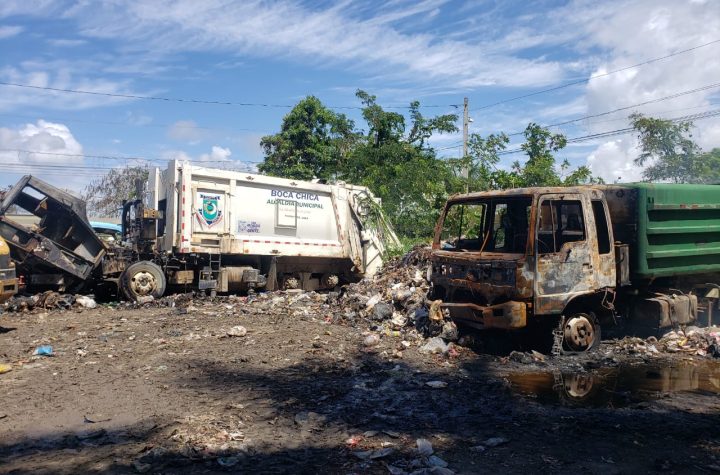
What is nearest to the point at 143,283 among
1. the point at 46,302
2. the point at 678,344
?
the point at 46,302

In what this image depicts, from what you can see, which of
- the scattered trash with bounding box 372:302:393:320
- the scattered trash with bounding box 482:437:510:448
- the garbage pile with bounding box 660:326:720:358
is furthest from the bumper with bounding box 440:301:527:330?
the garbage pile with bounding box 660:326:720:358

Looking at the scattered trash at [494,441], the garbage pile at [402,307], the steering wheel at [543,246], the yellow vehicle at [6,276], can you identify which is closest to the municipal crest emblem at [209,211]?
the garbage pile at [402,307]

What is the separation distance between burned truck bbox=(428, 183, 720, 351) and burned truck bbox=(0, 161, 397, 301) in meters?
4.87

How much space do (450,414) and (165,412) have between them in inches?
88.9

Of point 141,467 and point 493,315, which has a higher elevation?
point 493,315

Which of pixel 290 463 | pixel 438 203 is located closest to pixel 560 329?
pixel 290 463

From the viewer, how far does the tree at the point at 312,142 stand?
20.6 meters

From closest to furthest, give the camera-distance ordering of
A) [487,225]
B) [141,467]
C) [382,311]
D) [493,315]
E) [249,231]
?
1. [141,467]
2. [493,315]
3. [487,225]
4. [382,311]
5. [249,231]

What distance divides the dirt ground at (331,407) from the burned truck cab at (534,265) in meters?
0.54

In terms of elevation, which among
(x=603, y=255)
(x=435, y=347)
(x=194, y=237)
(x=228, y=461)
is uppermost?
(x=194, y=237)

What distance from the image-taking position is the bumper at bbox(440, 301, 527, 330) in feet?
19.4

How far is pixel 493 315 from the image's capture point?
6.09 meters

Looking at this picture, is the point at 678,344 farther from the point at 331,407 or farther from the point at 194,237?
the point at 194,237

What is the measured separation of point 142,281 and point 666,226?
8.53m
